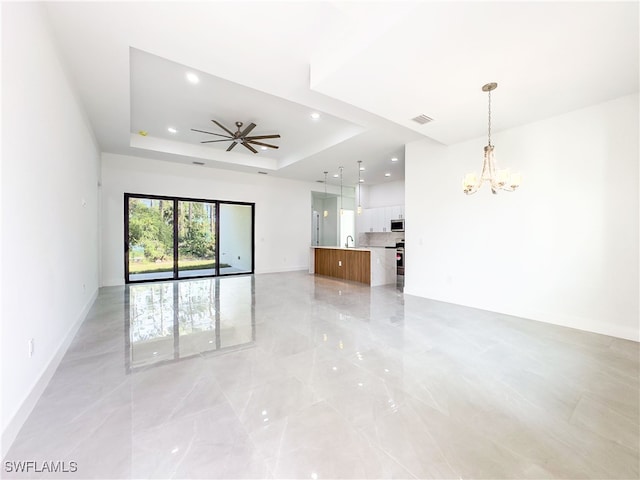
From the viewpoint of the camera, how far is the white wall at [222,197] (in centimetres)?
648

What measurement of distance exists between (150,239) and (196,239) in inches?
43.1

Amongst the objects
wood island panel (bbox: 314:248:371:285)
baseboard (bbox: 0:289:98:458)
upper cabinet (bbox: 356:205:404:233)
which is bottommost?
baseboard (bbox: 0:289:98:458)

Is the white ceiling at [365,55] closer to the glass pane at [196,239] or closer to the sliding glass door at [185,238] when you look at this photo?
the sliding glass door at [185,238]

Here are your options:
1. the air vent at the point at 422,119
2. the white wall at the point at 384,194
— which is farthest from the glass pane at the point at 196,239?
the air vent at the point at 422,119

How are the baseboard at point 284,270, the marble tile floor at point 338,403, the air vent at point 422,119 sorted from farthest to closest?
the baseboard at point 284,270 → the air vent at point 422,119 → the marble tile floor at point 338,403

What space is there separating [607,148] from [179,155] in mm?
7669

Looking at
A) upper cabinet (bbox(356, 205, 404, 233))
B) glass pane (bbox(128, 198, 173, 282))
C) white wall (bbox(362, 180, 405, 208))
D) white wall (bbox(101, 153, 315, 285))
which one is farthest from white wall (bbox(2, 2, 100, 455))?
white wall (bbox(362, 180, 405, 208))

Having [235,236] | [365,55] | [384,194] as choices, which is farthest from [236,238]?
[365,55]

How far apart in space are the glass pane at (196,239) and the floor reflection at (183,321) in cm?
131

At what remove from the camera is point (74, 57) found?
287cm

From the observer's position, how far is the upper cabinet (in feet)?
30.2

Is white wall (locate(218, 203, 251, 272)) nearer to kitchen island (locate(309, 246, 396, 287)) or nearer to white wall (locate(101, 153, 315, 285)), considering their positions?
white wall (locate(101, 153, 315, 285))

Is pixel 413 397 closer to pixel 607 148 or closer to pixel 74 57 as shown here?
pixel 607 148

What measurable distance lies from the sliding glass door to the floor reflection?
3.23ft
